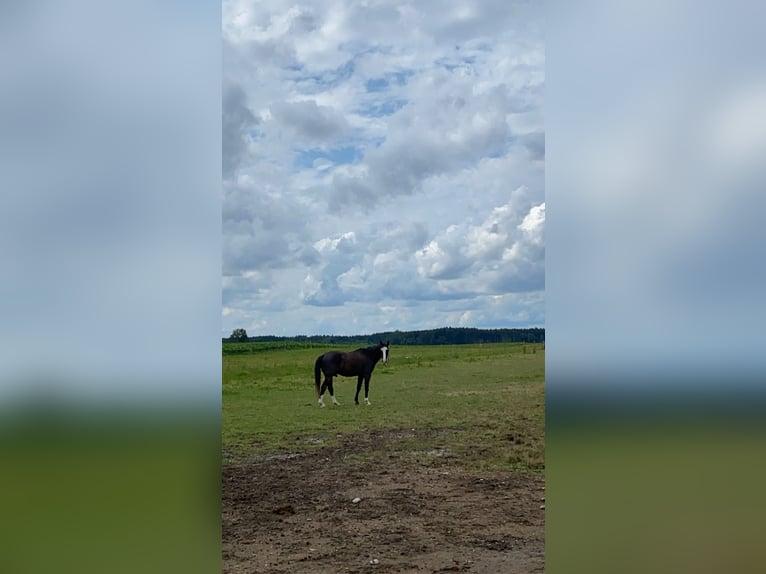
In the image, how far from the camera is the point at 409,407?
6125 millimetres

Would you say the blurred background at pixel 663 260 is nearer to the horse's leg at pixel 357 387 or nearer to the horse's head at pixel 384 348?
the horse's head at pixel 384 348

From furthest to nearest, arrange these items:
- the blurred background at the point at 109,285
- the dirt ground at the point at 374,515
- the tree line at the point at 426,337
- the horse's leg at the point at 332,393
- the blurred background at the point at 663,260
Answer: the horse's leg at the point at 332,393
the tree line at the point at 426,337
the dirt ground at the point at 374,515
the blurred background at the point at 663,260
the blurred background at the point at 109,285

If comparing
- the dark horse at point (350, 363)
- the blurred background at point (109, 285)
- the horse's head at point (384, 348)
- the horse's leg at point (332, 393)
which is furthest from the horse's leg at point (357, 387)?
the blurred background at point (109, 285)

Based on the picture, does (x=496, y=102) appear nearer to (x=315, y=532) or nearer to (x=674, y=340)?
(x=674, y=340)

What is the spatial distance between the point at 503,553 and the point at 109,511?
274 cm

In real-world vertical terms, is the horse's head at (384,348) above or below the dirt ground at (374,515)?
above

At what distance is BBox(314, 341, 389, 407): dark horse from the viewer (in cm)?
588

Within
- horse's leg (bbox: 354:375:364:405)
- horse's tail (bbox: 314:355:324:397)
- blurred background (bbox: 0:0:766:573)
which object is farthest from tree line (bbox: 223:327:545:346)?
blurred background (bbox: 0:0:766:573)

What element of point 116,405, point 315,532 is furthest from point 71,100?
point 315,532

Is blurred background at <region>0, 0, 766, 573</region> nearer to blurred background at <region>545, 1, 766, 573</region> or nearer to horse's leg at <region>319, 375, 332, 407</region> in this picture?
blurred background at <region>545, 1, 766, 573</region>

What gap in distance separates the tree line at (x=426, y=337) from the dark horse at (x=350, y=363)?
0.28ft

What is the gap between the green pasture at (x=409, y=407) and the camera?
5.87 metres

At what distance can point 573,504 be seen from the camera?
430cm

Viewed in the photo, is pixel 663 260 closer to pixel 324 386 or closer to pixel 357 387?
pixel 357 387
